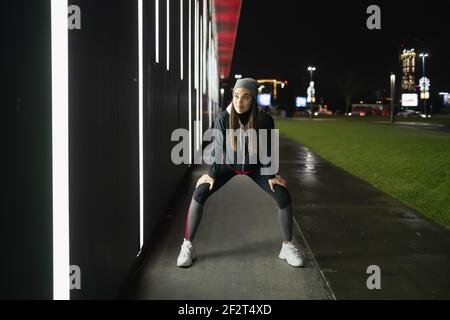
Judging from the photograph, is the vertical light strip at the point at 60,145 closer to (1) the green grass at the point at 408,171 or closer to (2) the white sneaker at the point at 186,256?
(2) the white sneaker at the point at 186,256

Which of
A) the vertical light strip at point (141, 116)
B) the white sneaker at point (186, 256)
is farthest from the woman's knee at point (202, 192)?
the vertical light strip at point (141, 116)

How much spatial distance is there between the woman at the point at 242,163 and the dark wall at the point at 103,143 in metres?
0.64

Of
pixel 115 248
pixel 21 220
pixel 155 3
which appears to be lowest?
pixel 115 248

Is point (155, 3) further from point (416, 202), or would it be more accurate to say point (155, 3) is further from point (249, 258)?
point (416, 202)

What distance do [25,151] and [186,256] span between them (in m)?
2.89

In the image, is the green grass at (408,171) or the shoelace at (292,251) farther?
the green grass at (408,171)

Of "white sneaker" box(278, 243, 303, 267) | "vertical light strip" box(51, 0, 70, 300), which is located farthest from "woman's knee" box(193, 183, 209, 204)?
"vertical light strip" box(51, 0, 70, 300)

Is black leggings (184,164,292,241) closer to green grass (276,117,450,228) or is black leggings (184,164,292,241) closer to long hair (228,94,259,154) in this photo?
long hair (228,94,259,154)

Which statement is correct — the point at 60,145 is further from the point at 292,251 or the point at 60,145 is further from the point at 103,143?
the point at 292,251

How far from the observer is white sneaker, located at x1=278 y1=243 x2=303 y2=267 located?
4688 mm

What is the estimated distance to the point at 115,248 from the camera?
3697 millimetres

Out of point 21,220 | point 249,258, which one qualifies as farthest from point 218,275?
point 21,220

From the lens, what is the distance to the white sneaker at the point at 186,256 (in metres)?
Answer: 4.68

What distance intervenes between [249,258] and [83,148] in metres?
2.58
